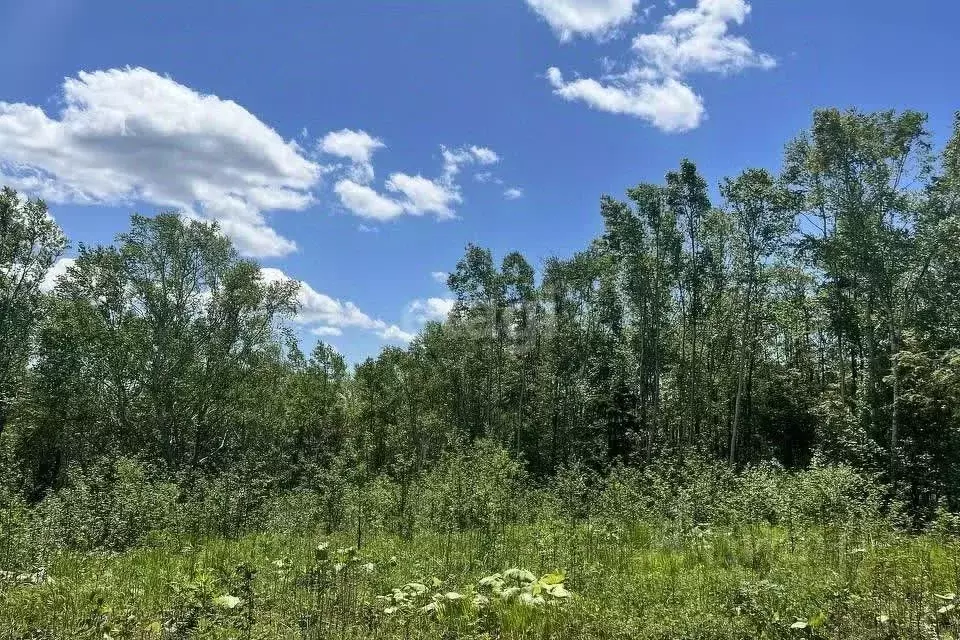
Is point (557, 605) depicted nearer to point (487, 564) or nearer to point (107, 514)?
point (487, 564)

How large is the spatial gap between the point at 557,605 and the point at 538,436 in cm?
2663

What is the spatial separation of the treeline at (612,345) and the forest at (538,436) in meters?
0.14

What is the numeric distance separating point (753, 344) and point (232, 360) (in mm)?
22593

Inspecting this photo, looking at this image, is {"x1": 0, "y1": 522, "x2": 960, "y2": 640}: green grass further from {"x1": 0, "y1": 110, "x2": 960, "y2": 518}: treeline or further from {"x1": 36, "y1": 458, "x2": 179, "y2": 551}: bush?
{"x1": 0, "y1": 110, "x2": 960, "y2": 518}: treeline

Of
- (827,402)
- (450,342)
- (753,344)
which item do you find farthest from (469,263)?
(827,402)

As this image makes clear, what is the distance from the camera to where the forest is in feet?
19.0

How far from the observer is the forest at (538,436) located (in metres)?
5.79

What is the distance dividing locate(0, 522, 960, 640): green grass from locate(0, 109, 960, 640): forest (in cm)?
5

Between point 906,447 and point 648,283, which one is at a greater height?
point 648,283

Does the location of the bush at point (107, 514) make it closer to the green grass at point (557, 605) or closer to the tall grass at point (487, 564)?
the tall grass at point (487, 564)

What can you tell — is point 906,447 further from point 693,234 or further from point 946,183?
point 693,234

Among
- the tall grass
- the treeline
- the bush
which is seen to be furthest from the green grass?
the treeline

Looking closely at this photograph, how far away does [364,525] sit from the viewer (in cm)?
1158

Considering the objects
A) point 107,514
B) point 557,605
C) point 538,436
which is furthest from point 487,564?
point 538,436
